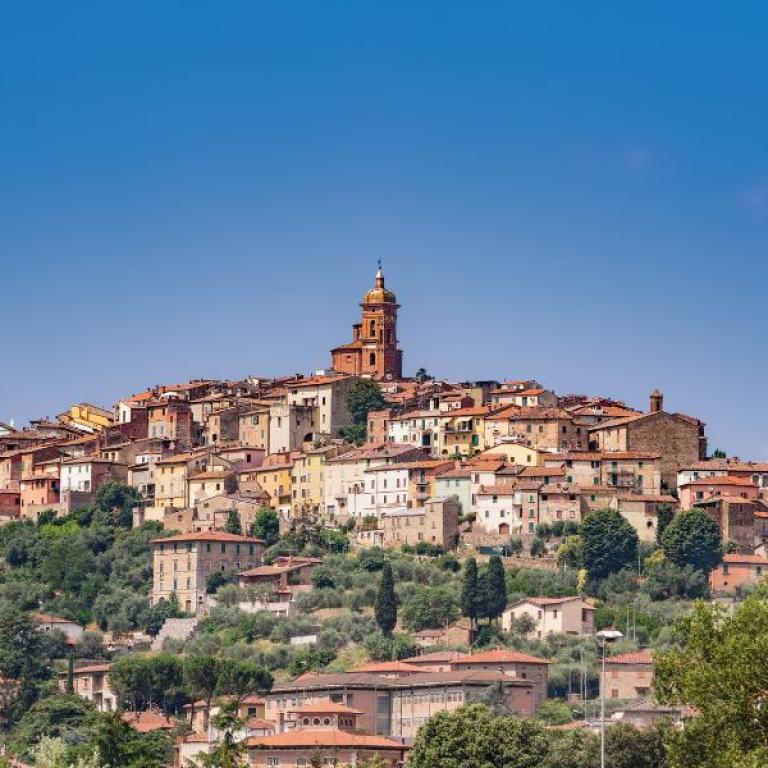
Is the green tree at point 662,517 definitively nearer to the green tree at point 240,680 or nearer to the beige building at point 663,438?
the beige building at point 663,438

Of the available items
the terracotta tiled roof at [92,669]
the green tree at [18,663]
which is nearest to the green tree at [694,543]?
the terracotta tiled roof at [92,669]

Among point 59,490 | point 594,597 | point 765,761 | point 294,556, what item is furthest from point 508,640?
point 765,761

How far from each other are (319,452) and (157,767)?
3934 cm

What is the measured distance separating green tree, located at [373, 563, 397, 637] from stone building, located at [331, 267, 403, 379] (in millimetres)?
32066

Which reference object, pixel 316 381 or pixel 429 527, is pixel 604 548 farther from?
pixel 316 381

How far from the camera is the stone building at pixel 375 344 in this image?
130 metres

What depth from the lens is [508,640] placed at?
9712 cm

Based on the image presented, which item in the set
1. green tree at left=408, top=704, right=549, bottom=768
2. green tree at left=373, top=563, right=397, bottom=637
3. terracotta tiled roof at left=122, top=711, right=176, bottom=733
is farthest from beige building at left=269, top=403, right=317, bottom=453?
green tree at left=408, top=704, right=549, bottom=768

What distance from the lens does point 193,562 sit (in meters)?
106

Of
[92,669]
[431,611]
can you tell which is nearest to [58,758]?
[92,669]

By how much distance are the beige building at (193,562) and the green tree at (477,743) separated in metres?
33.4

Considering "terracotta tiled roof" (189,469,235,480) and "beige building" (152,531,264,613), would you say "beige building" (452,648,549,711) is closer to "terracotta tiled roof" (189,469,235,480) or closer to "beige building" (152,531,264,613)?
"beige building" (152,531,264,613)

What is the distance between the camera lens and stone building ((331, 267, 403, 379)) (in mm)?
130000

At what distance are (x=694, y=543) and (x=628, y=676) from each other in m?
11.8
